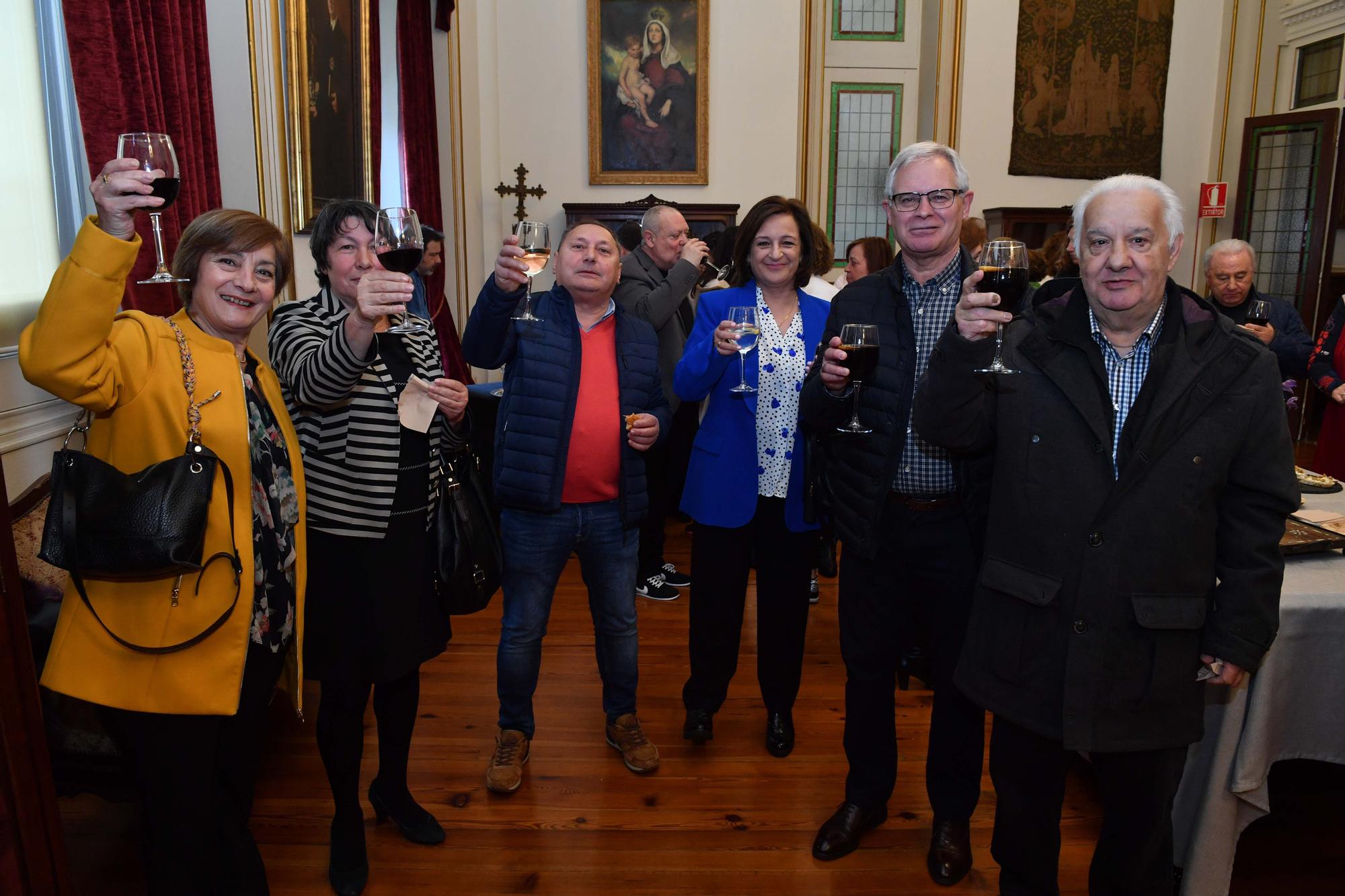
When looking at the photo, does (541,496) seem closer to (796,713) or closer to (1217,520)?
(796,713)

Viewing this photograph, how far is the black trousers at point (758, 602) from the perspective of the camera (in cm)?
266

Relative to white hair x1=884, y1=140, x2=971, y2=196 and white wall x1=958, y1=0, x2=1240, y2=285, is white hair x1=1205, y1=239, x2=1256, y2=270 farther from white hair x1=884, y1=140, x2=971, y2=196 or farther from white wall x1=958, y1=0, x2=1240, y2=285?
white wall x1=958, y1=0, x2=1240, y2=285

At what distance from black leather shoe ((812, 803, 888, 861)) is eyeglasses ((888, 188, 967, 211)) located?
5.18ft

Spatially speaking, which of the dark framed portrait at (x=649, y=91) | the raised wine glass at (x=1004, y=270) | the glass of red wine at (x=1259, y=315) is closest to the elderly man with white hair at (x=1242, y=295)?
the glass of red wine at (x=1259, y=315)

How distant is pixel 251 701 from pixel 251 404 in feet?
2.04

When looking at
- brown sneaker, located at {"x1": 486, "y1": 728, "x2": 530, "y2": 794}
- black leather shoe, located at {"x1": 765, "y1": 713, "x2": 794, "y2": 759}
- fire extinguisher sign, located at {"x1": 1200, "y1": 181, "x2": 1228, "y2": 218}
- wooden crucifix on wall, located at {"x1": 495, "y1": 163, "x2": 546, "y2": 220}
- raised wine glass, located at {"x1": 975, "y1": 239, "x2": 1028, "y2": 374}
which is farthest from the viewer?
fire extinguisher sign, located at {"x1": 1200, "y1": 181, "x2": 1228, "y2": 218}

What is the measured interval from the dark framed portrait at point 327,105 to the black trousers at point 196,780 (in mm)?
2712

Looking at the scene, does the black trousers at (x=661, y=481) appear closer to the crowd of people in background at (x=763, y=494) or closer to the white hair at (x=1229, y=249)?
the crowd of people in background at (x=763, y=494)

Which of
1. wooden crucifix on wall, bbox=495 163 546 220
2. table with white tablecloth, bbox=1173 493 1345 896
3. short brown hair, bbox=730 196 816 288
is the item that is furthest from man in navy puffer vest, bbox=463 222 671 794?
wooden crucifix on wall, bbox=495 163 546 220

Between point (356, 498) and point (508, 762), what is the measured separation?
108cm

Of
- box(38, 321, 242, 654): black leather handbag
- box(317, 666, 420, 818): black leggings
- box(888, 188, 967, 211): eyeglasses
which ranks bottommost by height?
box(317, 666, 420, 818): black leggings

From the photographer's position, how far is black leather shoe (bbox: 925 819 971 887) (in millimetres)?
2217

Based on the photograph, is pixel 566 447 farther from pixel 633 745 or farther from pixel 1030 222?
pixel 1030 222

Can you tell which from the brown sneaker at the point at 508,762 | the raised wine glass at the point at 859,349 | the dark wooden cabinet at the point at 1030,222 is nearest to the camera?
the raised wine glass at the point at 859,349
